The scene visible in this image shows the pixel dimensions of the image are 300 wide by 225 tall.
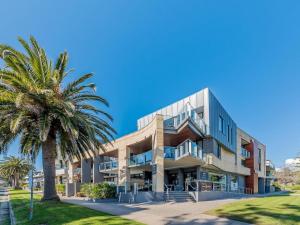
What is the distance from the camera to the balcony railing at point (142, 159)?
26.5 m

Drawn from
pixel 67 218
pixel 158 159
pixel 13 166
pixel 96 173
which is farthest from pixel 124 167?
pixel 13 166

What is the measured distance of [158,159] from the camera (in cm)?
2370

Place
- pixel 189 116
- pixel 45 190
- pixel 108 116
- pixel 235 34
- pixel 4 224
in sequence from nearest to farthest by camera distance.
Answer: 1. pixel 4 224
2. pixel 45 190
3. pixel 108 116
4. pixel 189 116
5. pixel 235 34

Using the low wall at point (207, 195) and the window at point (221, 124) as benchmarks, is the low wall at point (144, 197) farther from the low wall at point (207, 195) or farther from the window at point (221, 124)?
the window at point (221, 124)

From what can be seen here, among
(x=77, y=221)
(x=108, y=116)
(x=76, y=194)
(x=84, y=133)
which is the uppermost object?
(x=108, y=116)

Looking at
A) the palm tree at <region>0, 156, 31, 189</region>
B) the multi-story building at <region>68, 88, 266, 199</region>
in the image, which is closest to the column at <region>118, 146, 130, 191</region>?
the multi-story building at <region>68, 88, 266, 199</region>

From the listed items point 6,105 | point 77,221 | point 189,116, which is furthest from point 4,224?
point 189,116

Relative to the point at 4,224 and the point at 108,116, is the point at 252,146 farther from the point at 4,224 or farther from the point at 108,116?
the point at 4,224

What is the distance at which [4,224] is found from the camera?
15.9 meters

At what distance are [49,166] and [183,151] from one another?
36.3 feet

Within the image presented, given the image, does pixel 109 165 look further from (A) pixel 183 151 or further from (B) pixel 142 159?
(A) pixel 183 151

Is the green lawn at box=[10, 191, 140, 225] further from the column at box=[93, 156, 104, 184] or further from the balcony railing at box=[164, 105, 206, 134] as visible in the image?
the column at box=[93, 156, 104, 184]

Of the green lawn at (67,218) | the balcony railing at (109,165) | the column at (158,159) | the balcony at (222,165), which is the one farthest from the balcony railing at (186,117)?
the green lawn at (67,218)

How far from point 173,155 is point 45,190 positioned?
36.6 feet
